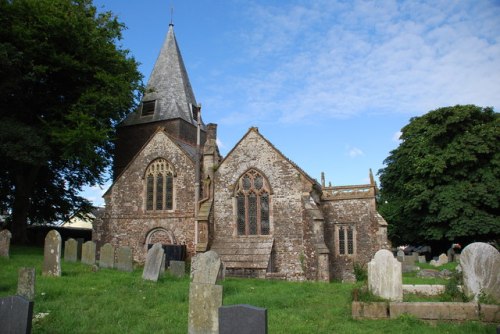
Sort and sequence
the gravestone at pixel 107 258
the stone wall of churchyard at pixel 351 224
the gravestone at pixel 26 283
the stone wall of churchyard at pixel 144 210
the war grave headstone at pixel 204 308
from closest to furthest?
the war grave headstone at pixel 204 308 → the gravestone at pixel 26 283 → the gravestone at pixel 107 258 → the stone wall of churchyard at pixel 351 224 → the stone wall of churchyard at pixel 144 210

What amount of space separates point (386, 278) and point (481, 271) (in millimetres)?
1980

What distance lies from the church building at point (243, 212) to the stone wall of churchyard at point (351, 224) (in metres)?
0.05

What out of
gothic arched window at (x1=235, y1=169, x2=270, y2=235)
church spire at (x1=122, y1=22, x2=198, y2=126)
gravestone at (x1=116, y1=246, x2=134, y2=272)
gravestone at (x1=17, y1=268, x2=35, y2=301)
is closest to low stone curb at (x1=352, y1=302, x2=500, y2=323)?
gravestone at (x1=17, y1=268, x2=35, y2=301)

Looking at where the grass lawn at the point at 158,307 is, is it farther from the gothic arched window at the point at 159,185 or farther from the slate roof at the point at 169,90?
the slate roof at the point at 169,90

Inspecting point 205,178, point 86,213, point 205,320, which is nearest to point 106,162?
point 86,213

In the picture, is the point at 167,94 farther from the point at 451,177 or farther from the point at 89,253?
the point at 451,177

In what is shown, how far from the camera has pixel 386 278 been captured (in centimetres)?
970

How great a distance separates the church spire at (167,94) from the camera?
2888cm

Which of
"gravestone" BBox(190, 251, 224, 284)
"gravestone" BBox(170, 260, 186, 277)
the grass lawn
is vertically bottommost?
the grass lawn

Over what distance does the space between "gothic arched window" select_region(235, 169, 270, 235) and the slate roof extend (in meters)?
10.2

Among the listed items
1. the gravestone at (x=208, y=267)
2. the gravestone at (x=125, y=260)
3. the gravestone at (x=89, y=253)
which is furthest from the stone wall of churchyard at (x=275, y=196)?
the gravestone at (x=208, y=267)

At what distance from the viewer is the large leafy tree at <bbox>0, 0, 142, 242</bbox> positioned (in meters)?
19.7

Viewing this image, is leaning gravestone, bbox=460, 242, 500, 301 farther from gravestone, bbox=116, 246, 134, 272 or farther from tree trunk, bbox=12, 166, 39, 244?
tree trunk, bbox=12, 166, 39, 244

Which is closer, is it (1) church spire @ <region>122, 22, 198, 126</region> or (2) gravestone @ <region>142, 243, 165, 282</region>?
(2) gravestone @ <region>142, 243, 165, 282</region>
